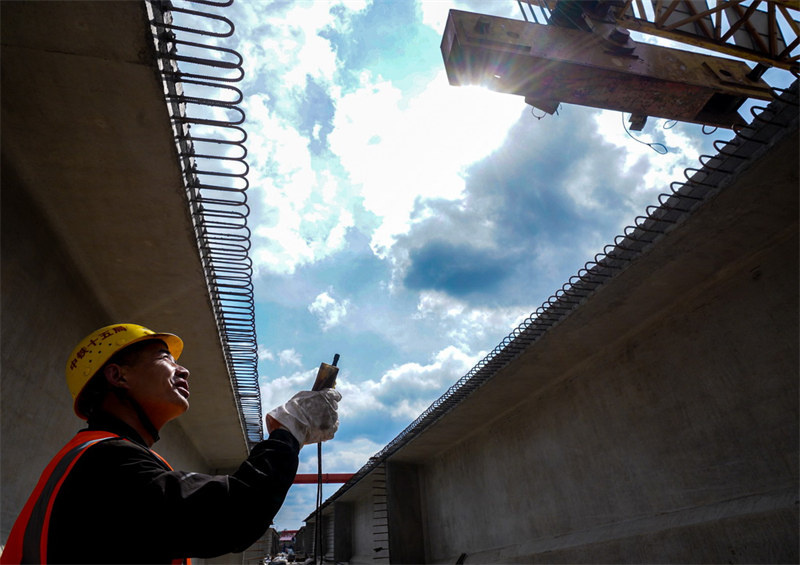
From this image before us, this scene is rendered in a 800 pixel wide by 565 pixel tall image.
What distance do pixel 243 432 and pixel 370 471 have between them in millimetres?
6741

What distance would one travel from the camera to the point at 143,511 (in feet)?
5.52

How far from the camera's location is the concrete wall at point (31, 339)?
4.23 metres

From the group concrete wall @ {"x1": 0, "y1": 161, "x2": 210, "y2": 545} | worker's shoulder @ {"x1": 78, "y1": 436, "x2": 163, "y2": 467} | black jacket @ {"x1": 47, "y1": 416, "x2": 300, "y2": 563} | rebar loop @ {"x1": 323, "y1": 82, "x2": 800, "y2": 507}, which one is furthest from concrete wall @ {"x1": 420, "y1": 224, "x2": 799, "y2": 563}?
concrete wall @ {"x1": 0, "y1": 161, "x2": 210, "y2": 545}

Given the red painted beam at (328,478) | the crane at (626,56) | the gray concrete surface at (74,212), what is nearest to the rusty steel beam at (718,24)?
the crane at (626,56)

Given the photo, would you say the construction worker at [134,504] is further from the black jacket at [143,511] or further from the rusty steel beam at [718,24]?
the rusty steel beam at [718,24]

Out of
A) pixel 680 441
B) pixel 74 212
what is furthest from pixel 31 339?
pixel 680 441

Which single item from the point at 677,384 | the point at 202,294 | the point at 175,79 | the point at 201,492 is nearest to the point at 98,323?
the point at 202,294

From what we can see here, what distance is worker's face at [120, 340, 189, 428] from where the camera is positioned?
247cm

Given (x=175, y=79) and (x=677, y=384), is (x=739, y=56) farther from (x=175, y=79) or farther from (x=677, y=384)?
(x=175, y=79)

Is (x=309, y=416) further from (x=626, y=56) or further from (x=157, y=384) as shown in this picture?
(x=626, y=56)

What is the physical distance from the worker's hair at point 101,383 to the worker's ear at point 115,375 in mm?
21

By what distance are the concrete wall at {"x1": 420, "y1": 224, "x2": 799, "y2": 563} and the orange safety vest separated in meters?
6.77

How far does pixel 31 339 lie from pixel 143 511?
4.06 meters

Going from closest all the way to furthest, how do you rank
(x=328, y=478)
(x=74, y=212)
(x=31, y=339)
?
(x=74, y=212), (x=31, y=339), (x=328, y=478)
